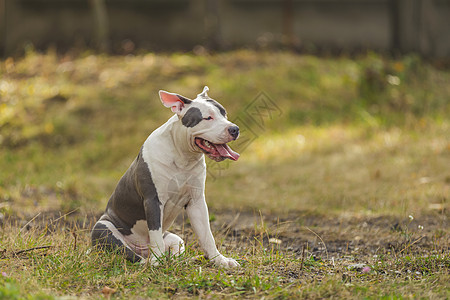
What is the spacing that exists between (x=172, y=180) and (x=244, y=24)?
991cm

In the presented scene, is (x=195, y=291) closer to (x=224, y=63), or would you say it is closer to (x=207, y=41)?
(x=224, y=63)

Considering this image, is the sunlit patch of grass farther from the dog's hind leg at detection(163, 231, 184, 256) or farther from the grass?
the dog's hind leg at detection(163, 231, 184, 256)

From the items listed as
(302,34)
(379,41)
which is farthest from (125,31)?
(379,41)

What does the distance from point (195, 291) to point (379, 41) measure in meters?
11.3

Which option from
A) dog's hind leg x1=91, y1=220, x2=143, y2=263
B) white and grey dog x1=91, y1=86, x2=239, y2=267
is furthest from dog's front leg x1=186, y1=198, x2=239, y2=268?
dog's hind leg x1=91, y1=220, x2=143, y2=263

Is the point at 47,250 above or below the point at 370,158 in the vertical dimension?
above

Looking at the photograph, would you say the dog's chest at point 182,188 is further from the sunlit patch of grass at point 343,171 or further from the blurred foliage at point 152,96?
the blurred foliage at point 152,96

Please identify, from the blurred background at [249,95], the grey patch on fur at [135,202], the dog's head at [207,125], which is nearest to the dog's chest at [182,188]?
the grey patch on fur at [135,202]

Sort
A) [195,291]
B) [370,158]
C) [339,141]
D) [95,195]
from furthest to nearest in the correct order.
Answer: [339,141] → [370,158] → [95,195] → [195,291]

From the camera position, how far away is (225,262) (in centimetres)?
400

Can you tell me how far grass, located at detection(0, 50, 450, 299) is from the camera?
3777mm

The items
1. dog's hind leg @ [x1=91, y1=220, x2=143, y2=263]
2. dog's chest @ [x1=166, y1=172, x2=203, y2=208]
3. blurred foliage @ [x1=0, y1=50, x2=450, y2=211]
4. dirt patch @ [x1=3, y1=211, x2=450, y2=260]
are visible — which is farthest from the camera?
blurred foliage @ [x1=0, y1=50, x2=450, y2=211]

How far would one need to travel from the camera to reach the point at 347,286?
3.61m

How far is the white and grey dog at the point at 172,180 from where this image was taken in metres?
3.89
